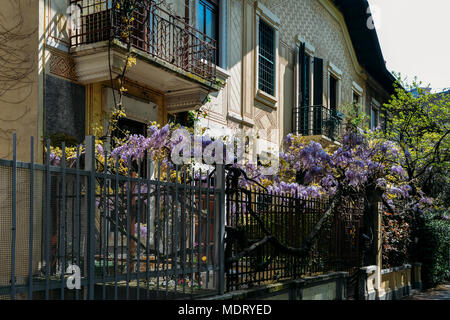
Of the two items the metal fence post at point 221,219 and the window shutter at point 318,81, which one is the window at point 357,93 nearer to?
the window shutter at point 318,81

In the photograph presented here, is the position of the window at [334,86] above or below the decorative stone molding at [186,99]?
above

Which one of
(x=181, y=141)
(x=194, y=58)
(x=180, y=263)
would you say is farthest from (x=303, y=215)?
(x=194, y=58)

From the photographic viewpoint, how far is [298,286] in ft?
25.3

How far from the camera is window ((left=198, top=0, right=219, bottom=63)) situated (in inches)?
537

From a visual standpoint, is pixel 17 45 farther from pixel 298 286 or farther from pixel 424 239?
pixel 424 239

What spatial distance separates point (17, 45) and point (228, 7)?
6.68m

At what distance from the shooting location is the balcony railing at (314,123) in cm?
1820

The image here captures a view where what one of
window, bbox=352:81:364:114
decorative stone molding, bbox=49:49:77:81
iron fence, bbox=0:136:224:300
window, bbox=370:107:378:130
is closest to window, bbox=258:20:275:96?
decorative stone molding, bbox=49:49:77:81

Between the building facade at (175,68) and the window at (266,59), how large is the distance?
0.10 ft

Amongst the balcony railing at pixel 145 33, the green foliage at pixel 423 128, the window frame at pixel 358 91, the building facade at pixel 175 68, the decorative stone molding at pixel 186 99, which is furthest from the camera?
the window frame at pixel 358 91

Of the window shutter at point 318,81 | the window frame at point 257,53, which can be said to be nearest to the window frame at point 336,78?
the window shutter at point 318,81

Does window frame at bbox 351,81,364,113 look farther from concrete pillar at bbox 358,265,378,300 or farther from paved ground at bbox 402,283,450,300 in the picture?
concrete pillar at bbox 358,265,378,300

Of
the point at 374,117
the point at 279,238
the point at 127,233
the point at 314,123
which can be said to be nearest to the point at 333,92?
the point at 314,123

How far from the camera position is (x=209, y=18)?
554 inches
